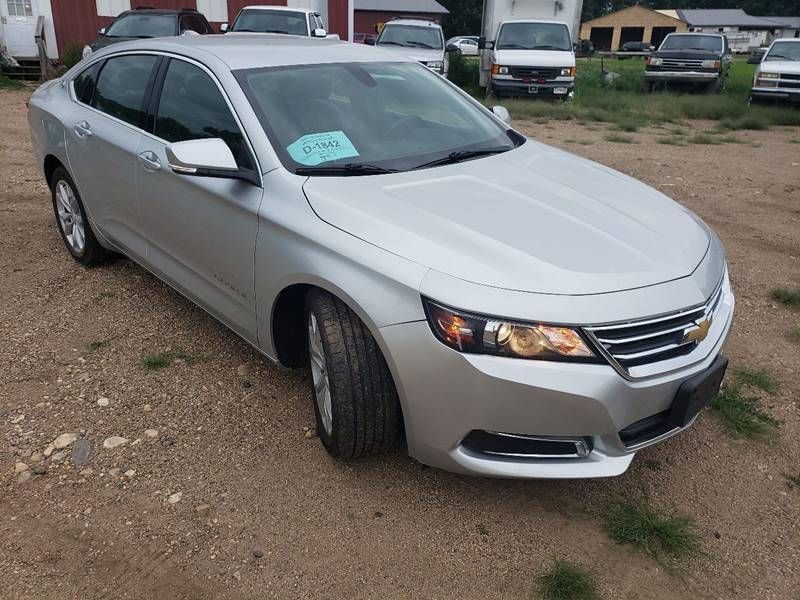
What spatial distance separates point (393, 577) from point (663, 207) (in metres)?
1.93

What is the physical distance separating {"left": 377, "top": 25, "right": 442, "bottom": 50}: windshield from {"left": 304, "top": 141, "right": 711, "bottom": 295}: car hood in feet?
41.6

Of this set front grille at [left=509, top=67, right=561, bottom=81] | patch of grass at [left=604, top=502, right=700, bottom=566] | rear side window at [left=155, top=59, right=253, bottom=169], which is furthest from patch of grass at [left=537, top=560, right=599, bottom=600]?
front grille at [left=509, top=67, right=561, bottom=81]

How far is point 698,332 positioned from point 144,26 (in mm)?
12414

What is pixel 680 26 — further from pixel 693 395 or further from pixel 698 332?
pixel 693 395

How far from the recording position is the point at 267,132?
3004mm

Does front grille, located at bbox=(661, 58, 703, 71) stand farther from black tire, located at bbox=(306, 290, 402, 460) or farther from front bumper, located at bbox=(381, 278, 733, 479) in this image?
black tire, located at bbox=(306, 290, 402, 460)

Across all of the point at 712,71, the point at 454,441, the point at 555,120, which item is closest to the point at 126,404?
the point at 454,441

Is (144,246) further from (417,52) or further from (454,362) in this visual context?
(417,52)

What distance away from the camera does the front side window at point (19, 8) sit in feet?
52.0

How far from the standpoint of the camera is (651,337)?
2326 millimetres

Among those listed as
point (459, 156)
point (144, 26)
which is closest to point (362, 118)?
point (459, 156)

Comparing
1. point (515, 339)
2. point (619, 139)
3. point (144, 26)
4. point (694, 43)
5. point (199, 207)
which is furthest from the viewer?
point (694, 43)

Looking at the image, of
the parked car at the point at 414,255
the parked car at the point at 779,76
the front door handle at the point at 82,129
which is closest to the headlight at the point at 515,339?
the parked car at the point at 414,255

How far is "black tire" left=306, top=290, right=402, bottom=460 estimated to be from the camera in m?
2.49
